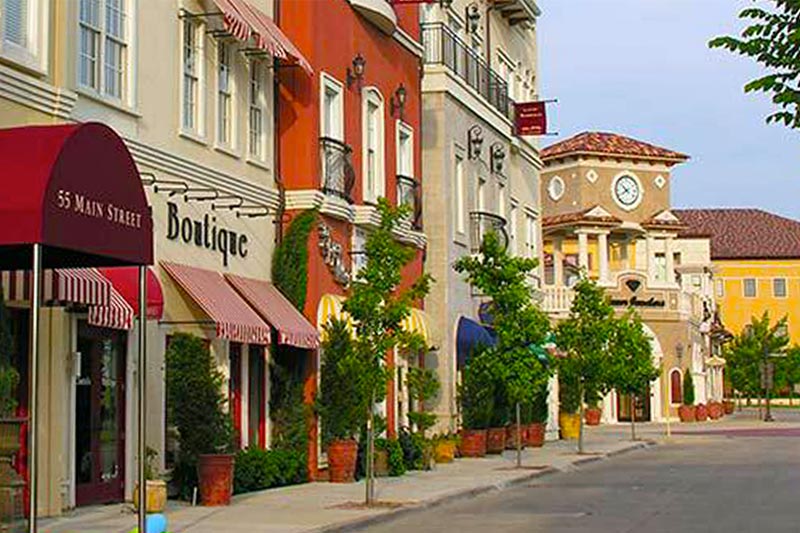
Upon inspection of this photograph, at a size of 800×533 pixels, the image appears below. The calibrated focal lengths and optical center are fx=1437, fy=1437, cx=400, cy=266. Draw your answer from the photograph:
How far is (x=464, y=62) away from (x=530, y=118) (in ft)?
20.9

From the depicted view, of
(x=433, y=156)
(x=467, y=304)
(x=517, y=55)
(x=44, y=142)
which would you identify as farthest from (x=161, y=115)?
(x=517, y=55)

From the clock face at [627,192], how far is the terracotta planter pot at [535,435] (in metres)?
34.8

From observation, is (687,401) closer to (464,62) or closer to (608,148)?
(608,148)

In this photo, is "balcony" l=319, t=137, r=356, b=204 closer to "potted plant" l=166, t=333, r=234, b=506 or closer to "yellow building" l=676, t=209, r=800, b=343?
"potted plant" l=166, t=333, r=234, b=506

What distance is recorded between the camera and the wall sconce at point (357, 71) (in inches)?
1141

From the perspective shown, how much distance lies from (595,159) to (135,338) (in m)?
56.8

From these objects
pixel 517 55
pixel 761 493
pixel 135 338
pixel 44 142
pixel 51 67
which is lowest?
pixel 761 493

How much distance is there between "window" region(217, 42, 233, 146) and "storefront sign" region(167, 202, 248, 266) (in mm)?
1521

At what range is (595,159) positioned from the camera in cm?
7600

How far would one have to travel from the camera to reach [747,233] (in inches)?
4793

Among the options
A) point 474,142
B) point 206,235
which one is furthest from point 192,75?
point 474,142

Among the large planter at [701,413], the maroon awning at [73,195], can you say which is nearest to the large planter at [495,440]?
the maroon awning at [73,195]

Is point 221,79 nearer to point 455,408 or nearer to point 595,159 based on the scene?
point 455,408

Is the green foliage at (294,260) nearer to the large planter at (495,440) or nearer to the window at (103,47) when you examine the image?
the window at (103,47)
